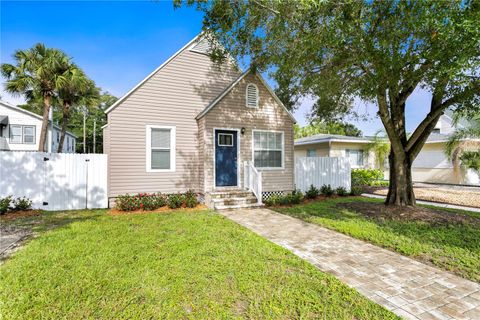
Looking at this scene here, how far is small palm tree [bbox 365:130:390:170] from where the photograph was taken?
16750mm

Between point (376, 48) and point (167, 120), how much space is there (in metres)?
6.87

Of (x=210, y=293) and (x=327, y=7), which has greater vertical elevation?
(x=327, y=7)

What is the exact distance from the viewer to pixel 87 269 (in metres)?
3.46

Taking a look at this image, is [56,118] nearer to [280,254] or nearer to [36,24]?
[36,24]

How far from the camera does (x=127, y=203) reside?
763 cm

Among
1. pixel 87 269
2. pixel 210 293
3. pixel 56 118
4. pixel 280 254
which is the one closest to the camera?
pixel 210 293

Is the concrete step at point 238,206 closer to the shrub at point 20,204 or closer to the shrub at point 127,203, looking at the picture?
the shrub at point 127,203

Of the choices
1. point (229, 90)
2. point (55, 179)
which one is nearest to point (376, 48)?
point (229, 90)

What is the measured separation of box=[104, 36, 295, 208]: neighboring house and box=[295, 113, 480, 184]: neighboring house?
26.9 feet

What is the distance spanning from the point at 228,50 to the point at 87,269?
6907 millimetres

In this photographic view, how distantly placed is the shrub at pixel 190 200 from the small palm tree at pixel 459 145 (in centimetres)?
1554

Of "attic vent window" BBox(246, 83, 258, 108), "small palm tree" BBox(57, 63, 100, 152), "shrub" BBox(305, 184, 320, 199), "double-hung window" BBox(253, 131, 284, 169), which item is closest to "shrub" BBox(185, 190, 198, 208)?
"double-hung window" BBox(253, 131, 284, 169)

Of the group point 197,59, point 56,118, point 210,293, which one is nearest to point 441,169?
point 197,59

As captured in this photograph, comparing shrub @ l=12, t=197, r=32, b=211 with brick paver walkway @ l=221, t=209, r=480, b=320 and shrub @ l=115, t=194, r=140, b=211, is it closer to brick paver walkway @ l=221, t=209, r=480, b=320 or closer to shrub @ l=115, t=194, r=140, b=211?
A: shrub @ l=115, t=194, r=140, b=211
